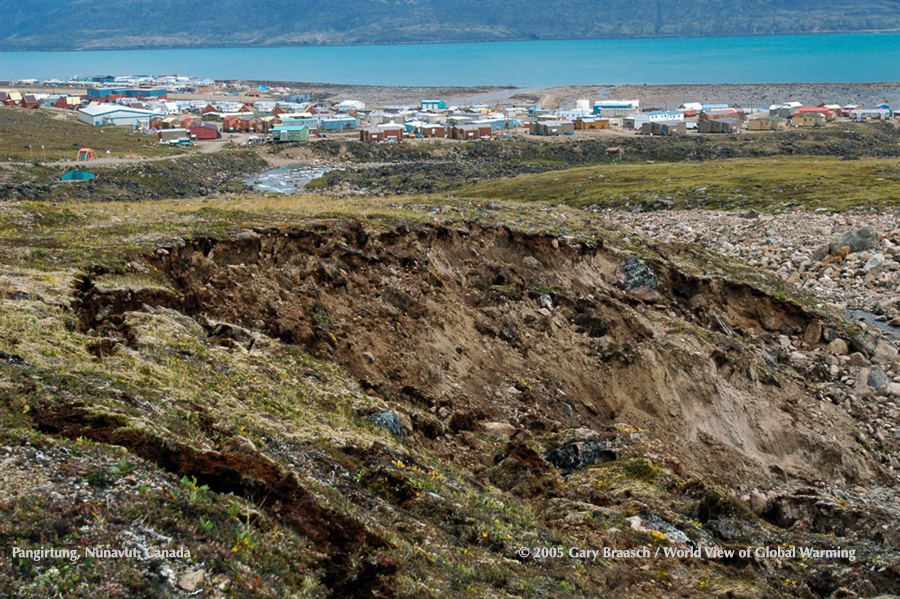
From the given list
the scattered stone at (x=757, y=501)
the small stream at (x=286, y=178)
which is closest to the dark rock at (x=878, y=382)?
Result: the scattered stone at (x=757, y=501)

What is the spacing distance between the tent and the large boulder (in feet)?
215

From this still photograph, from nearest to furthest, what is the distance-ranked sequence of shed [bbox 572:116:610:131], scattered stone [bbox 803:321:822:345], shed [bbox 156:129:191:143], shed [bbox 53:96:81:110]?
scattered stone [bbox 803:321:822:345], shed [bbox 156:129:191:143], shed [bbox 572:116:610:131], shed [bbox 53:96:81:110]

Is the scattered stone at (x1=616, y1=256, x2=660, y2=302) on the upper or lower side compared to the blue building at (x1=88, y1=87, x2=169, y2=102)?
lower

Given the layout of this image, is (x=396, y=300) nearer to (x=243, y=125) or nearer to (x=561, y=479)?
(x=561, y=479)

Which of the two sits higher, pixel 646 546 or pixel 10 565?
pixel 10 565

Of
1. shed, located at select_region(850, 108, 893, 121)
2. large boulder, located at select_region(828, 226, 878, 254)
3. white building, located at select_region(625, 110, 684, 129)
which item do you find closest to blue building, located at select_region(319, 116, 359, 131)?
white building, located at select_region(625, 110, 684, 129)

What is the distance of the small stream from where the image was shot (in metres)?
81.6

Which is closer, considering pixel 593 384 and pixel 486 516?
pixel 486 516

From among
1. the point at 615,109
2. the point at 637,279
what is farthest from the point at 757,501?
the point at 615,109

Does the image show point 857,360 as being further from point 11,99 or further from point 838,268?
point 11,99

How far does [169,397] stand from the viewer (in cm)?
1142

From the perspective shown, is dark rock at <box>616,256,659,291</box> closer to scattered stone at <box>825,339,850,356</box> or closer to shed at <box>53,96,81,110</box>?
scattered stone at <box>825,339,850,356</box>

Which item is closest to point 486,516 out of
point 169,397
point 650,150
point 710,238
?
point 169,397

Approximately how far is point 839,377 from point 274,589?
25.0 meters
